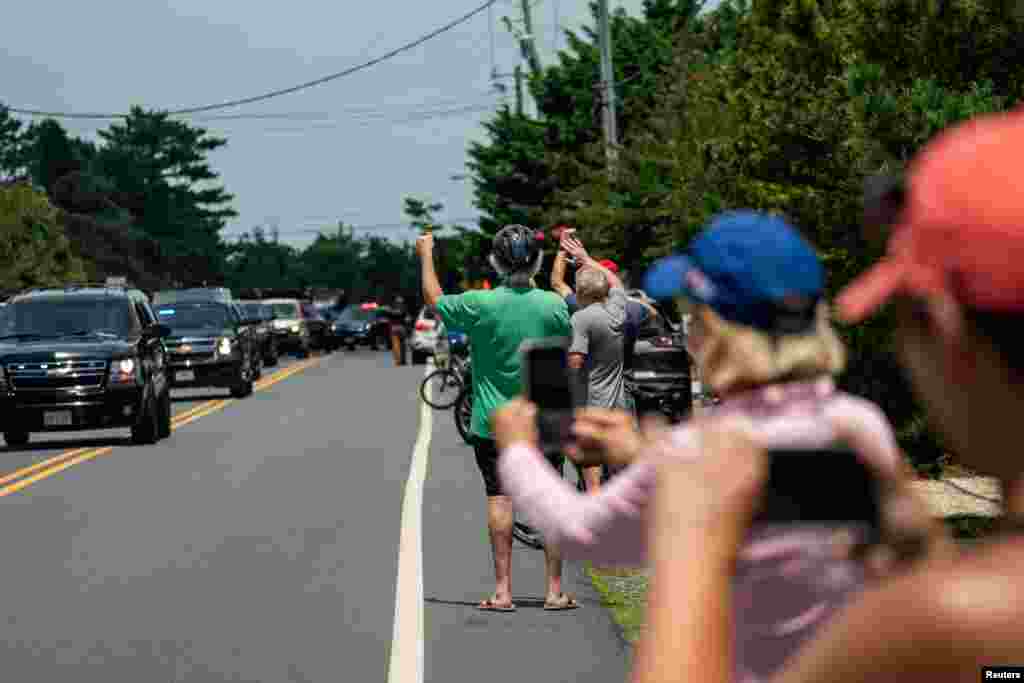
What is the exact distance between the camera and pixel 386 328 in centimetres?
7375

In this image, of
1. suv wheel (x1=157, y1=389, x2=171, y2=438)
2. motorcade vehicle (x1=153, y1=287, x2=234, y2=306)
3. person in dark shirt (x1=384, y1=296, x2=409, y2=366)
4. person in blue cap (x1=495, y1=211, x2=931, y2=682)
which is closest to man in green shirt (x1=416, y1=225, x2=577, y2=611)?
person in blue cap (x1=495, y1=211, x2=931, y2=682)

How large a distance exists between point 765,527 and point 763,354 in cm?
23

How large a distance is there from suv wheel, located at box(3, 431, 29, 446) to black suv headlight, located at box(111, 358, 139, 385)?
1647 millimetres

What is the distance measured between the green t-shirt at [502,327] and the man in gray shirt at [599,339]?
7.66 feet

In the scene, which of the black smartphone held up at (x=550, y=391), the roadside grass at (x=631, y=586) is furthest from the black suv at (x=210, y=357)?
the black smartphone held up at (x=550, y=391)

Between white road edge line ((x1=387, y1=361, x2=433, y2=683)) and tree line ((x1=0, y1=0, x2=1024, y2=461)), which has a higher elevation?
tree line ((x1=0, y1=0, x2=1024, y2=461))

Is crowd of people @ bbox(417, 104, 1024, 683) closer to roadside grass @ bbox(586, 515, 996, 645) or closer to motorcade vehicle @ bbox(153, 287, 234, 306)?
roadside grass @ bbox(586, 515, 996, 645)

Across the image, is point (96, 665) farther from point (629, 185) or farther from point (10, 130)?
point (10, 130)

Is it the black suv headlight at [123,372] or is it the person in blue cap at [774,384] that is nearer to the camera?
the person in blue cap at [774,384]

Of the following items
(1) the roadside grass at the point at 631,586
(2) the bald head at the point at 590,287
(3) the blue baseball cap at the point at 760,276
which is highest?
(3) the blue baseball cap at the point at 760,276

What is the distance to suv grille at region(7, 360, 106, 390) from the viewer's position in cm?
2386

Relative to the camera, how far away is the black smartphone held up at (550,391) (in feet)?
9.30

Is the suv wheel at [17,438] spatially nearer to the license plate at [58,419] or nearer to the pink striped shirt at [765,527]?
the license plate at [58,419]

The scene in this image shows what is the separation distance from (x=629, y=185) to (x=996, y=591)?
3710 centimetres
